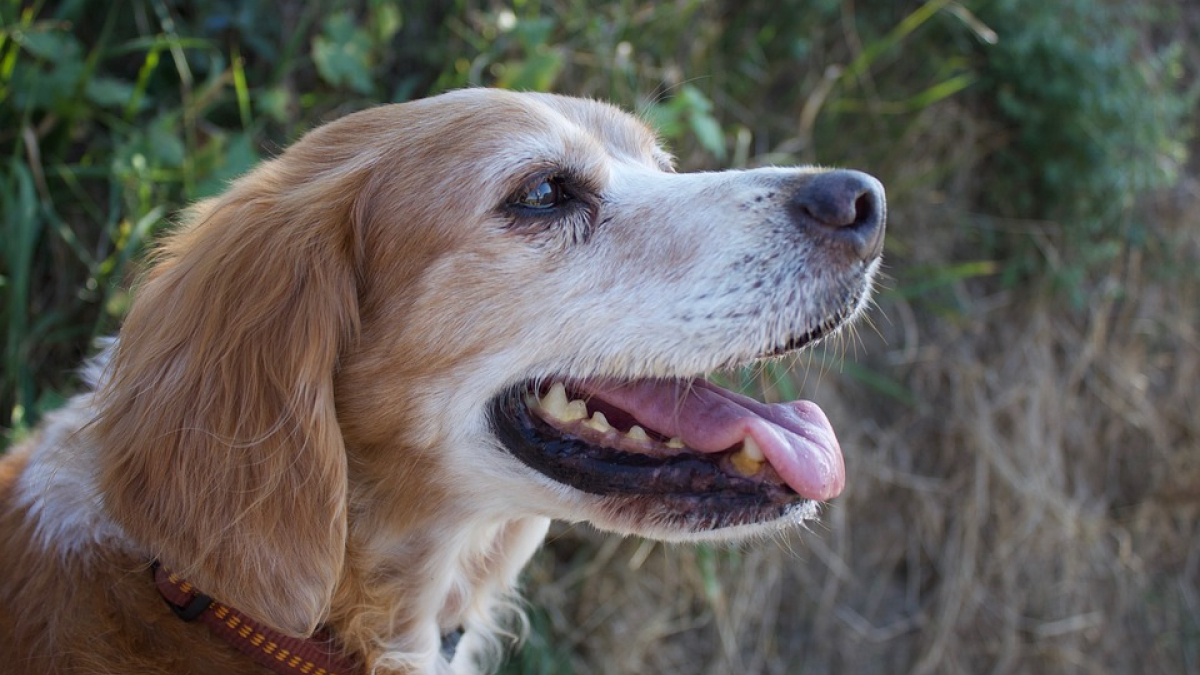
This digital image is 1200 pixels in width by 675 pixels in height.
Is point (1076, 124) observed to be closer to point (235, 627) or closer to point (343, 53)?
point (343, 53)

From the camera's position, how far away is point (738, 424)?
2129 millimetres

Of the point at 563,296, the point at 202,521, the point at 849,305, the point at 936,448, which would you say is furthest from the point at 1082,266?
the point at 202,521

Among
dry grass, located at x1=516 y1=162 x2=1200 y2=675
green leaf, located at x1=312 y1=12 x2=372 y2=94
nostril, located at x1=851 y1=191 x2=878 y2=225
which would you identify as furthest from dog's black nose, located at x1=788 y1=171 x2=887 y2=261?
green leaf, located at x1=312 y1=12 x2=372 y2=94

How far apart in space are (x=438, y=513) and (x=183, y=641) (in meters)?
0.54

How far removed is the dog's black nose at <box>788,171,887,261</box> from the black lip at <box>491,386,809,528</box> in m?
0.51

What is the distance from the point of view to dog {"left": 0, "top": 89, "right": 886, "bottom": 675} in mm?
2004

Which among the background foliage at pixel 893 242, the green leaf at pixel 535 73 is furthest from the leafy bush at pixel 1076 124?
the green leaf at pixel 535 73

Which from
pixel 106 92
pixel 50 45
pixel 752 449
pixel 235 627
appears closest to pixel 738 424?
pixel 752 449

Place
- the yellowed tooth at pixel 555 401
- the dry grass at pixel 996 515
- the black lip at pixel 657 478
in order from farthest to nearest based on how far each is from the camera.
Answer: the dry grass at pixel 996 515 → the yellowed tooth at pixel 555 401 → the black lip at pixel 657 478

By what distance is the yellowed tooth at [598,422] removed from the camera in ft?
7.18

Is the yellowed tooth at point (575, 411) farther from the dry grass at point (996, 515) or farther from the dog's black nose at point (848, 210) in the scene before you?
the dry grass at point (996, 515)

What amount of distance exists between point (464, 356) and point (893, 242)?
2888 millimetres

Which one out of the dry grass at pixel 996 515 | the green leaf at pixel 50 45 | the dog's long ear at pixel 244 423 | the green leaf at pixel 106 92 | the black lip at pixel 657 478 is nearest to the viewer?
the dog's long ear at pixel 244 423

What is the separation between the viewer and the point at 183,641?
205cm
